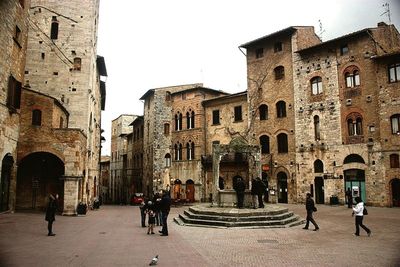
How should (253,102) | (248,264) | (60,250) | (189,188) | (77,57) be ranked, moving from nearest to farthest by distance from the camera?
(248,264), (60,250), (77,57), (253,102), (189,188)

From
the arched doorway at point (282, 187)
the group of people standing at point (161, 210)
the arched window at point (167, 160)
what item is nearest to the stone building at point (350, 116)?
the arched doorway at point (282, 187)

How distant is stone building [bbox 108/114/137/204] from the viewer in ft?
179

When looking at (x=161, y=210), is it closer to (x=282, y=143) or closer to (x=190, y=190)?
(x=282, y=143)

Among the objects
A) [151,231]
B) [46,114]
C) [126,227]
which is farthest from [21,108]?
[151,231]

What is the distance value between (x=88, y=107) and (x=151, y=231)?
16087 mm

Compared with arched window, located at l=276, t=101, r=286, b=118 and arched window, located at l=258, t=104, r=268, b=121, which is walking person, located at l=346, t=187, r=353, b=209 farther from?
arched window, located at l=258, t=104, r=268, b=121

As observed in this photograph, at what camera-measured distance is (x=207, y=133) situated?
36.9 m

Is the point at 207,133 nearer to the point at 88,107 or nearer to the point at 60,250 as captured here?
the point at 88,107

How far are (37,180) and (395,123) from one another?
26813 mm

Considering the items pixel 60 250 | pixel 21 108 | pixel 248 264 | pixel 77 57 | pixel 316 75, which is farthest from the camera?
pixel 316 75

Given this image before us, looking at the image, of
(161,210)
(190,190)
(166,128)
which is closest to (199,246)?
(161,210)

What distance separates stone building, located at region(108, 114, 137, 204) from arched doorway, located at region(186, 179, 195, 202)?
17.8m

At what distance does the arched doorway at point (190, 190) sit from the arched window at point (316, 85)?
1640cm

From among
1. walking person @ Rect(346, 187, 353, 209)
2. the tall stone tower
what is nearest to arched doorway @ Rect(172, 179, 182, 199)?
the tall stone tower
